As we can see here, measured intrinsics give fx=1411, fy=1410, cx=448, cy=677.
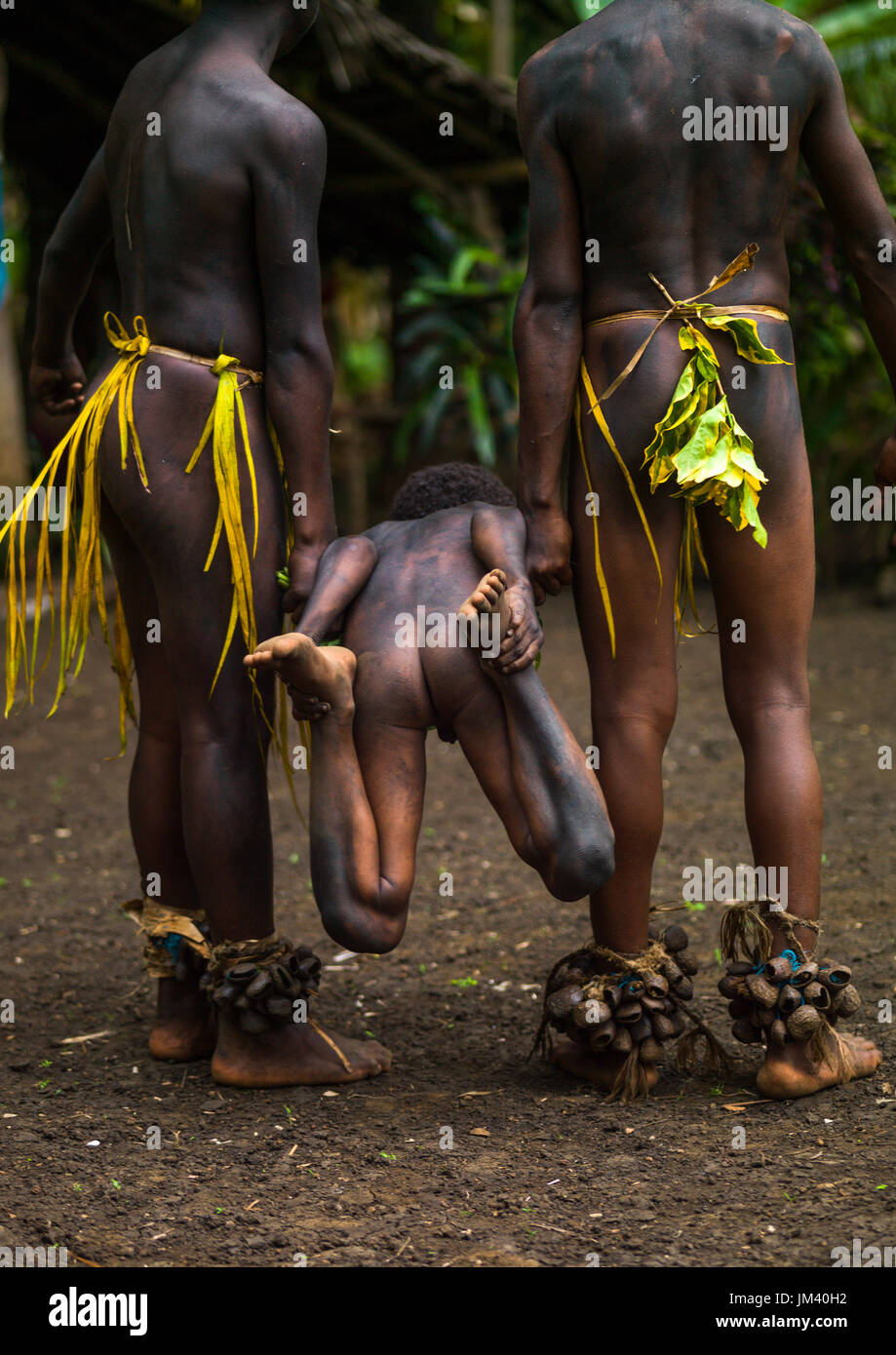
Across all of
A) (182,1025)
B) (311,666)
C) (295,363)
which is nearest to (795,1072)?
(311,666)

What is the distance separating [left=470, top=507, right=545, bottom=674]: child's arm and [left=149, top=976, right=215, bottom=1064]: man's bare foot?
110 cm

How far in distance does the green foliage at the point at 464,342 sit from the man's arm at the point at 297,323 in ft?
22.9

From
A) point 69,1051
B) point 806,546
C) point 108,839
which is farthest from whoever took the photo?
point 108,839

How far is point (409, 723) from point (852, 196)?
50.1 inches

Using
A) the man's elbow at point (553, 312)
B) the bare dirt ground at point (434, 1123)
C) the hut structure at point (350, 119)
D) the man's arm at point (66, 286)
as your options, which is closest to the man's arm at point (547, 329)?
the man's elbow at point (553, 312)

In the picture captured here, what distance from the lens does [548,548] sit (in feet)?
8.64

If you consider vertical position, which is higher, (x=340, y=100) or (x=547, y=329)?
(x=340, y=100)

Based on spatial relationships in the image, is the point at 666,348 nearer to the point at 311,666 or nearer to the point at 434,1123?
the point at 311,666

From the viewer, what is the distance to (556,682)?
23.0ft

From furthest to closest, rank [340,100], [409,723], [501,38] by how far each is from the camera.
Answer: [501,38]
[340,100]
[409,723]

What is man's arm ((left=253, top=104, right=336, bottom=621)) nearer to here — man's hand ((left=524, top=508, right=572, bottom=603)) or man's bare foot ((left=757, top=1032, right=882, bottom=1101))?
man's hand ((left=524, top=508, right=572, bottom=603))

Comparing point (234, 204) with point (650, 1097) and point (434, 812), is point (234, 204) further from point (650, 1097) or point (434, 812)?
point (434, 812)

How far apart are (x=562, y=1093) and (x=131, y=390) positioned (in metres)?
1.59

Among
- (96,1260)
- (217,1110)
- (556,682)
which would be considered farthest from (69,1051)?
(556,682)
